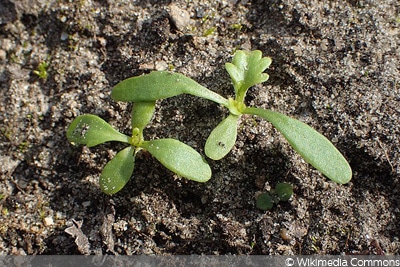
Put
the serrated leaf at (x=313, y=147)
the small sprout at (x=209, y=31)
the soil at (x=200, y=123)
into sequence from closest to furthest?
1. the serrated leaf at (x=313, y=147)
2. the soil at (x=200, y=123)
3. the small sprout at (x=209, y=31)

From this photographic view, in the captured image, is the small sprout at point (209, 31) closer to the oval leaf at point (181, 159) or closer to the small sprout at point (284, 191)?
the oval leaf at point (181, 159)

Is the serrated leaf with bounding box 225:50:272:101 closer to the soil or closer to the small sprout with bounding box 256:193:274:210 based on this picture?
the soil

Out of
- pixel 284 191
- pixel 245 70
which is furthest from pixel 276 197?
pixel 245 70

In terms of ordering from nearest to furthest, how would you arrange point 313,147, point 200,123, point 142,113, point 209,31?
point 313,147, point 142,113, point 200,123, point 209,31

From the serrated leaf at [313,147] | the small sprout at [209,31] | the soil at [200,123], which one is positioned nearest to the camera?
the serrated leaf at [313,147]

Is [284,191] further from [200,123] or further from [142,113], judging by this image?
[142,113]

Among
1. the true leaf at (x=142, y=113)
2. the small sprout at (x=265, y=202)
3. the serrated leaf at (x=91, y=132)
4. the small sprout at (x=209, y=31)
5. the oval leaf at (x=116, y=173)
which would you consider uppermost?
the small sprout at (x=209, y=31)

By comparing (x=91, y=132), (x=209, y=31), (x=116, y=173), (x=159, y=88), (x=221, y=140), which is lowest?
(x=116, y=173)

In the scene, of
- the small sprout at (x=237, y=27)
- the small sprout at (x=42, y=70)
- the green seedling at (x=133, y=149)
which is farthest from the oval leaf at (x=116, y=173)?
the small sprout at (x=237, y=27)
